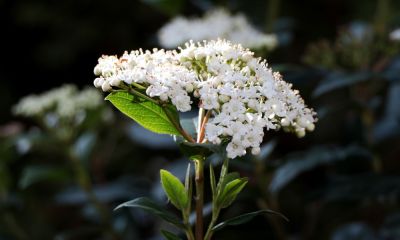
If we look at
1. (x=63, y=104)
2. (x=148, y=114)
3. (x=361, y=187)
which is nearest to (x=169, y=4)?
(x=63, y=104)

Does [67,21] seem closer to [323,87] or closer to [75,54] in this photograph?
[75,54]

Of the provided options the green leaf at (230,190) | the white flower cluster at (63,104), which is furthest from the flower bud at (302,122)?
the white flower cluster at (63,104)

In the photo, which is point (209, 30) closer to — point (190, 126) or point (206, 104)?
point (190, 126)

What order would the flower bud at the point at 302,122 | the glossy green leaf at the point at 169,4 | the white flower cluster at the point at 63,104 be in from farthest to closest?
the glossy green leaf at the point at 169,4
the white flower cluster at the point at 63,104
the flower bud at the point at 302,122

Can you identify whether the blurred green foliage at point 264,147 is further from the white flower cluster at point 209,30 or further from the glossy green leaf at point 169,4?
the white flower cluster at point 209,30

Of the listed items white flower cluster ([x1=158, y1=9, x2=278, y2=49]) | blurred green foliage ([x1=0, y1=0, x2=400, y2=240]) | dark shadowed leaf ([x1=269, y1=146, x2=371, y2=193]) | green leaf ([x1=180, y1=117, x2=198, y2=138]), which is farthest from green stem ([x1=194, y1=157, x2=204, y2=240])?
white flower cluster ([x1=158, y1=9, x2=278, y2=49])

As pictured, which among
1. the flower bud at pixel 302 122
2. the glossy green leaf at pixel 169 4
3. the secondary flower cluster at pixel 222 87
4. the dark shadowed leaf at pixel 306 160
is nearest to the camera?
the secondary flower cluster at pixel 222 87

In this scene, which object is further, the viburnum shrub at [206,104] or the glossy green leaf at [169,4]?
the glossy green leaf at [169,4]

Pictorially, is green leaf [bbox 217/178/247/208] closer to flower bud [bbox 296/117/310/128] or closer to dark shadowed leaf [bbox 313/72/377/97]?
flower bud [bbox 296/117/310/128]
